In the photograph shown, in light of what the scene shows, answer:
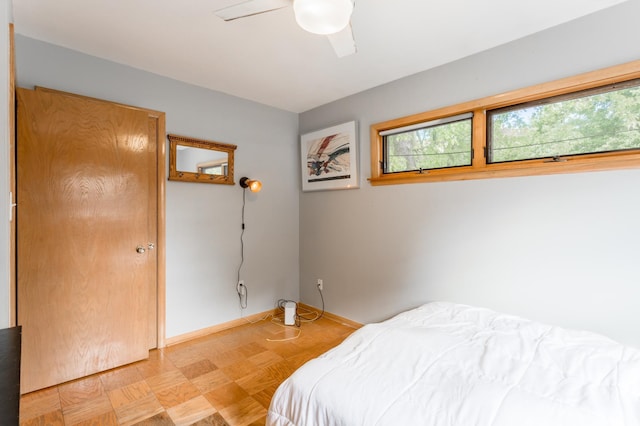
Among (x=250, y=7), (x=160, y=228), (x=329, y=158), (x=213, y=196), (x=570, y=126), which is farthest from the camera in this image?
(x=329, y=158)

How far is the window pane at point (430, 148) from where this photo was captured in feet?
8.19

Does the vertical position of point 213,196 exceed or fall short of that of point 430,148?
it falls short

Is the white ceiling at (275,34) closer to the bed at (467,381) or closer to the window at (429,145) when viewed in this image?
the window at (429,145)

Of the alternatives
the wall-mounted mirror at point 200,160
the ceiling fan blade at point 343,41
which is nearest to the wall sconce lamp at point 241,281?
the wall-mounted mirror at point 200,160

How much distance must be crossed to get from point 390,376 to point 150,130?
2.63 m

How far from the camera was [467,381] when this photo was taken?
1257 mm

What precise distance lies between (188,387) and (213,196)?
1672 mm

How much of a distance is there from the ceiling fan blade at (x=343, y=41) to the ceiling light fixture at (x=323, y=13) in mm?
226

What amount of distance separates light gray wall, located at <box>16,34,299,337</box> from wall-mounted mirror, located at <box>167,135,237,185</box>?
Result: 73 millimetres

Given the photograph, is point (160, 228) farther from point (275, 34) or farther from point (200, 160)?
point (275, 34)

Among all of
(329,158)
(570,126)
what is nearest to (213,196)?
(329,158)

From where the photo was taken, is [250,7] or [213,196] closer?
[250,7]

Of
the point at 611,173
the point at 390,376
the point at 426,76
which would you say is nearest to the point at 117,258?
the point at 390,376

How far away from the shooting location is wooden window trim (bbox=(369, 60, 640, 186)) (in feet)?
5.85
